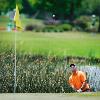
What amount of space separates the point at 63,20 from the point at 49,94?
135 cm

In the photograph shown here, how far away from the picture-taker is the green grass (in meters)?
7.25

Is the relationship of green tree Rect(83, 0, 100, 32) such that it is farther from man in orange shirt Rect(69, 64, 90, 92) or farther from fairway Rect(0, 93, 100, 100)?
fairway Rect(0, 93, 100, 100)

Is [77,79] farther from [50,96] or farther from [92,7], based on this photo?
[92,7]

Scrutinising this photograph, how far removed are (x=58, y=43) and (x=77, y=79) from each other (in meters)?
0.72

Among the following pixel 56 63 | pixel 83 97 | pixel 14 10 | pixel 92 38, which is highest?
pixel 14 10

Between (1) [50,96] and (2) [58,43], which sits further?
(2) [58,43]

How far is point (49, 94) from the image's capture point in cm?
717

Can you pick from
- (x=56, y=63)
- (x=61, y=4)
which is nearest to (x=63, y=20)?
(x=61, y=4)

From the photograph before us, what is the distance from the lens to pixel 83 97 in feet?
23.2

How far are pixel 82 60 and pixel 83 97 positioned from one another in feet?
2.23

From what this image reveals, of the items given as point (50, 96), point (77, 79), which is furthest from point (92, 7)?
point (50, 96)

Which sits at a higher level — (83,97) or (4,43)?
(4,43)

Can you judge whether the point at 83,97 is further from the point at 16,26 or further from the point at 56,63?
the point at 16,26

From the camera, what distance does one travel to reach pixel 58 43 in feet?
23.9
